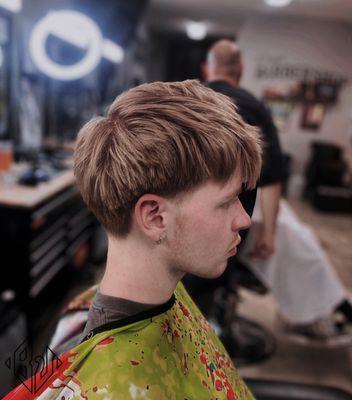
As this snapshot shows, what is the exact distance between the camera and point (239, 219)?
0.76 meters

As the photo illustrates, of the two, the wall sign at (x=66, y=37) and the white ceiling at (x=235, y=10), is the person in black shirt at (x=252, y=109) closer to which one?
the wall sign at (x=66, y=37)

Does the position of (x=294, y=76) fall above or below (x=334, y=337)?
above

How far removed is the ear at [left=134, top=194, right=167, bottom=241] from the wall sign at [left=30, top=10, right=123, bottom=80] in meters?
2.81

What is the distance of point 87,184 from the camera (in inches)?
29.1

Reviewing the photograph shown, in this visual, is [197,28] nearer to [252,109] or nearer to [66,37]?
[66,37]

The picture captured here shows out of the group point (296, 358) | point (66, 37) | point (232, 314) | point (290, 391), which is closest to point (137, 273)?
point (290, 391)

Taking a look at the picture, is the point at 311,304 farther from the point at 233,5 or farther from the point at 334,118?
the point at 334,118

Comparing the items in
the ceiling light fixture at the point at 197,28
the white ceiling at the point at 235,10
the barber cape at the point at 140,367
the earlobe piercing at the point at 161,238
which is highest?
the white ceiling at the point at 235,10

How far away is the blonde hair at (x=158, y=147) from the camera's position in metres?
0.66

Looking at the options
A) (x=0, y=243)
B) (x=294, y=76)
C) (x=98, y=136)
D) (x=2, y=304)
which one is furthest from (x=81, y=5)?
(x=294, y=76)

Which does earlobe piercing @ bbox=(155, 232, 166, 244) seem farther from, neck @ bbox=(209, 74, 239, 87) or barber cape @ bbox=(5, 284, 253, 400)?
neck @ bbox=(209, 74, 239, 87)

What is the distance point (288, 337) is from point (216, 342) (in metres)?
2.22

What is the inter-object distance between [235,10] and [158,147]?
7.00 metres

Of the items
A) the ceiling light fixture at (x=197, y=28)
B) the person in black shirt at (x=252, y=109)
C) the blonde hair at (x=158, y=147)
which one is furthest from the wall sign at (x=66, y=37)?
the ceiling light fixture at (x=197, y=28)
